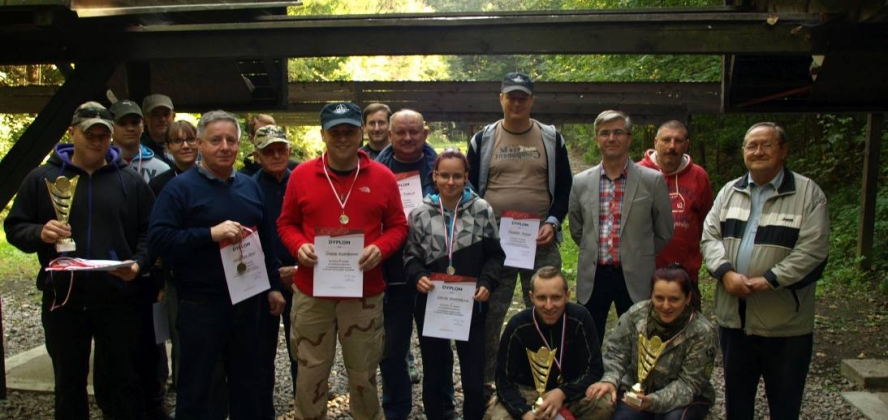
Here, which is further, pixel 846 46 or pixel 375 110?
pixel 375 110

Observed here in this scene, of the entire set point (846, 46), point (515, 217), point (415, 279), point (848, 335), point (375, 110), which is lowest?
point (848, 335)

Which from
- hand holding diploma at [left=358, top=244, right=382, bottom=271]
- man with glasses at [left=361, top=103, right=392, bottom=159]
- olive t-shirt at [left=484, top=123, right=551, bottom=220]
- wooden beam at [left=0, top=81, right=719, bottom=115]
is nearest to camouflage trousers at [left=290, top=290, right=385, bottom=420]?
hand holding diploma at [left=358, top=244, right=382, bottom=271]

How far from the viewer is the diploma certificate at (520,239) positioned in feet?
14.6

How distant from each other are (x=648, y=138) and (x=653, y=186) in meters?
14.0

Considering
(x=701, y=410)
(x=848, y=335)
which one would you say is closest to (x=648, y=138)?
(x=848, y=335)

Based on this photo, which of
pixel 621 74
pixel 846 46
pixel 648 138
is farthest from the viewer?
pixel 648 138

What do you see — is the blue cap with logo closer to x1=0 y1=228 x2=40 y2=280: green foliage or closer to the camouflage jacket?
the camouflage jacket

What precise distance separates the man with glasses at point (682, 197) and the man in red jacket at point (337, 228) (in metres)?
1.99

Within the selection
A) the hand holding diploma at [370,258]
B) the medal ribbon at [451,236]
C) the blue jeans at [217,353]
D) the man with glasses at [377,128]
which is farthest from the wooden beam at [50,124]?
the medal ribbon at [451,236]

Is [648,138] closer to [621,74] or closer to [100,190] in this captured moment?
[621,74]

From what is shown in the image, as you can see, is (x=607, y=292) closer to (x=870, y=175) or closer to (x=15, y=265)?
(x=870, y=175)

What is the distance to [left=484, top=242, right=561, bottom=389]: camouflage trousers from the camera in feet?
14.7

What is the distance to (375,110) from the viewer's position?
5.25 metres

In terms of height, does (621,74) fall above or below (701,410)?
above
